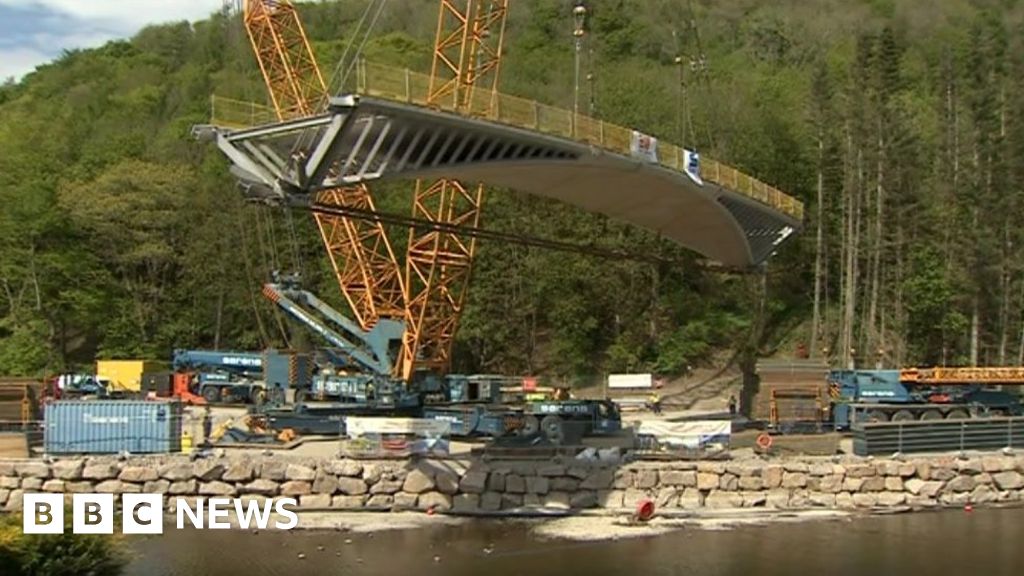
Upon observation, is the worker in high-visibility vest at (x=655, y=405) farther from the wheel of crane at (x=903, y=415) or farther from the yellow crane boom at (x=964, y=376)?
the wheel of crane at (x=903, y=415)

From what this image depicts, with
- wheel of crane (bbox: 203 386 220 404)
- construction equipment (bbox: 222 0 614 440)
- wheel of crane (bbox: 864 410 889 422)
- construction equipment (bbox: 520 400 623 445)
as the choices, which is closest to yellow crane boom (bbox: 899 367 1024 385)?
wheel of crane (bbox: 864 410 889 422)

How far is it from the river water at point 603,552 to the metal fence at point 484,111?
9.08 m

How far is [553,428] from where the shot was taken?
30.6 m

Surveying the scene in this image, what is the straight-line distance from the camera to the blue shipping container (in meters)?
25.9

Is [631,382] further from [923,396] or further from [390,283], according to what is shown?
[923,396]

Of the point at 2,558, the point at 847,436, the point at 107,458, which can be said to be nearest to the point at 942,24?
the point at 847,436

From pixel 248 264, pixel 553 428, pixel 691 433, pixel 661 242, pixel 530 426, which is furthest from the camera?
pixel 248 264

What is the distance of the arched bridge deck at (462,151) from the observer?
21047 millimetres

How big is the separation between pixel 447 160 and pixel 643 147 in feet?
22.0

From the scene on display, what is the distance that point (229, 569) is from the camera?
1906 centimetres

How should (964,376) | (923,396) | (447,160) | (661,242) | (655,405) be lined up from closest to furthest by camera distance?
(447,160)
(964,376)
(923,396)
(655,405)
(661,242)

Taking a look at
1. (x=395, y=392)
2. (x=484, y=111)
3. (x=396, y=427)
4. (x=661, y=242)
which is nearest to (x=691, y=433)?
(x=396, y=427)

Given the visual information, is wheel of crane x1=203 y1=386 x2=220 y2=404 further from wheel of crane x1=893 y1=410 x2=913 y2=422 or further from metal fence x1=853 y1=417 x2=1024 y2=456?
wheel of crane x1=893 y1=410 x2=913 y2=422

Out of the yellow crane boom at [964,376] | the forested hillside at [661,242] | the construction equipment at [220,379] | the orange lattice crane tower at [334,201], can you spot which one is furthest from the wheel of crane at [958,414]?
the construction equipment at [220,379]
